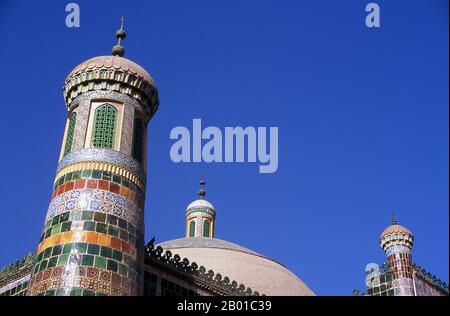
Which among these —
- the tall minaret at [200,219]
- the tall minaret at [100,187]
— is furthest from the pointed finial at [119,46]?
the tall minaret at [200,219]

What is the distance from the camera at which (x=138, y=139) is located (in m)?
14.5

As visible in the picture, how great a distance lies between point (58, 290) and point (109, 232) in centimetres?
142

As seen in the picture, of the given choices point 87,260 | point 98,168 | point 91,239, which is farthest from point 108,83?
point 87,260

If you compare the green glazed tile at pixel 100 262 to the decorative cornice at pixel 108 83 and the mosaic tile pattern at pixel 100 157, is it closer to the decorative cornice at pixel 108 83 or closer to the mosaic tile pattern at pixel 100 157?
the mosaic tile pattern at pixel 100 157

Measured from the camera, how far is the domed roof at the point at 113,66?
1453cm

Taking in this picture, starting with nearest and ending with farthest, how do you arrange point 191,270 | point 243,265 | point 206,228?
point 191,270 < point 243,265 < point 206,228

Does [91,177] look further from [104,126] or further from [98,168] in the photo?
[104,126]

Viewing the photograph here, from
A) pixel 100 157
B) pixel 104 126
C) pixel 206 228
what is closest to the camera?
pixel 100 157

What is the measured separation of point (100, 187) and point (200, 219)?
14425 mm

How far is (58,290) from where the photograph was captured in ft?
38.5

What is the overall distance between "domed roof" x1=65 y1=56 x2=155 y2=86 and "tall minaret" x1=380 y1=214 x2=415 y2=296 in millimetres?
6198
